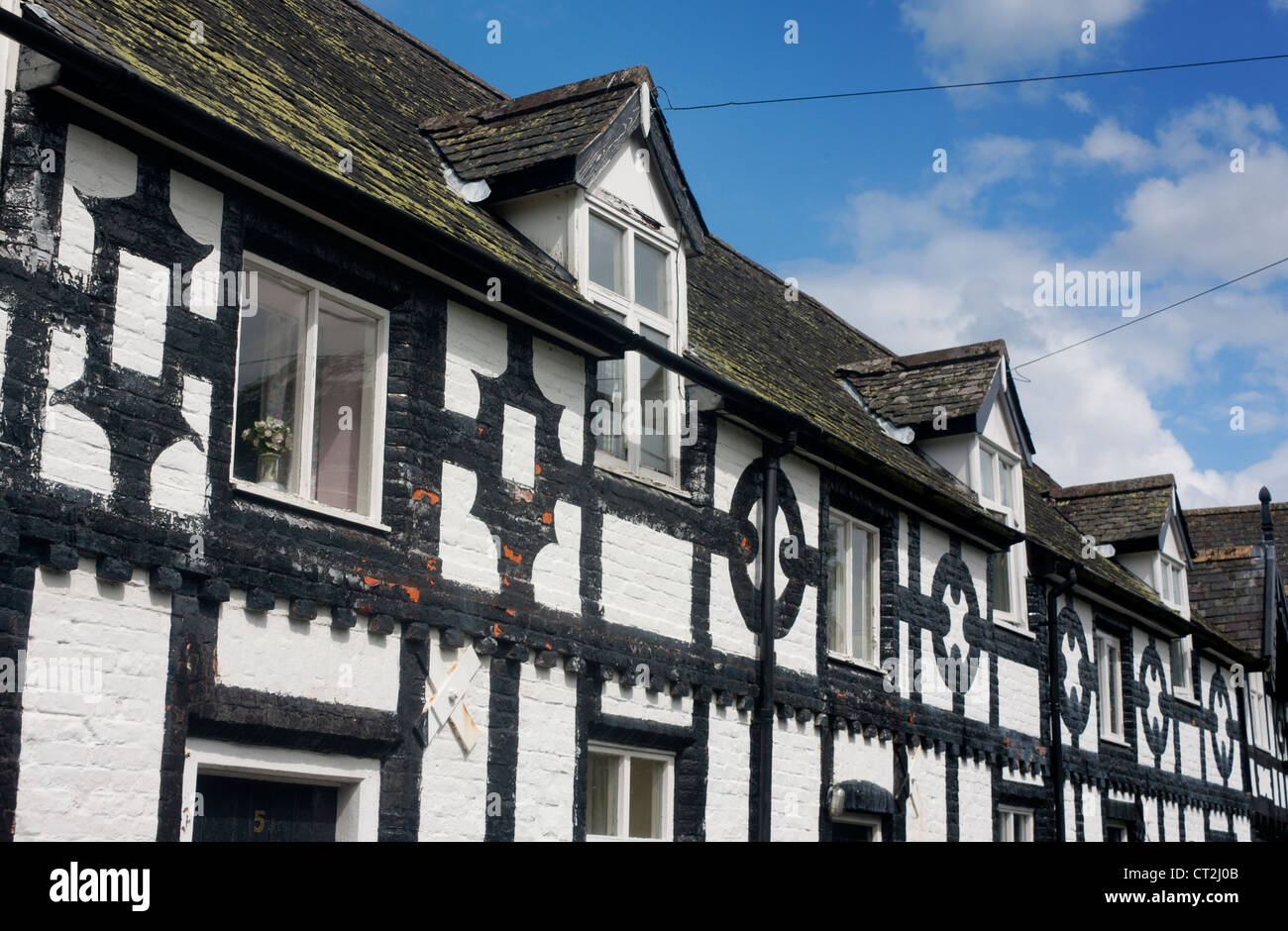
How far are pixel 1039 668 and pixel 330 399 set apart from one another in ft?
37.4

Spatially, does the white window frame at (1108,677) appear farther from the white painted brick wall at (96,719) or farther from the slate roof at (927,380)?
the white painted brick wall at (96,719)

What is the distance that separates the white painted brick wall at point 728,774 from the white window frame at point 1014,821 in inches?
211

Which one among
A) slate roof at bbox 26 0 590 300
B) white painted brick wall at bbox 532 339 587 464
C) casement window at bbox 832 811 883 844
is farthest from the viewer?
casement window at bbox 832 811 883 844

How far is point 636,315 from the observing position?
1263 centimetres

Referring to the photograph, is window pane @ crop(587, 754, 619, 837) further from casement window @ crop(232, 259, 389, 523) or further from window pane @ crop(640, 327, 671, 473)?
casement window @ crop(232, 259, 389, 523)

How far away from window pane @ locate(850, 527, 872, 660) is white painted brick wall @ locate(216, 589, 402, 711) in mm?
6643

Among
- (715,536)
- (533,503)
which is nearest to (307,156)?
(533,503)

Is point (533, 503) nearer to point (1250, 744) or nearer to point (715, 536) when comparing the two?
point (715, 536)

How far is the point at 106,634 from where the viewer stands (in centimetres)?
784

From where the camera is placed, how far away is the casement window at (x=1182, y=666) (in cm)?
2322

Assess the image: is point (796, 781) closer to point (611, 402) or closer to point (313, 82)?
point (611, 402)

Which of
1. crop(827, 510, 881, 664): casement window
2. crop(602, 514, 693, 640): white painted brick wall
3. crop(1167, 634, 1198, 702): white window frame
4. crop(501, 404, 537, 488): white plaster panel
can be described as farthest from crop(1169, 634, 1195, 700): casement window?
crop(501, 404, 537, 488): white plaster panel

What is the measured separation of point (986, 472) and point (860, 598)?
12.6 ft

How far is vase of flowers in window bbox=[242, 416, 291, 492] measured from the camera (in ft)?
30.2
